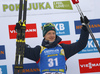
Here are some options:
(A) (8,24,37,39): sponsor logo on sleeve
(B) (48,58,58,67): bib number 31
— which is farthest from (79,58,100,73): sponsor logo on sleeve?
(A) (8,24,37,39): sponsor logo on sleeve

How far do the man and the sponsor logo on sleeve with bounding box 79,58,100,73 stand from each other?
1.39ft

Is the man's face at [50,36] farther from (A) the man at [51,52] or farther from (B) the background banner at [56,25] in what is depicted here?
(B) the background banner at [56,25]

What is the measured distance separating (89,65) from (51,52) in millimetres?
672

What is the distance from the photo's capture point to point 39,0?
2.60 metres

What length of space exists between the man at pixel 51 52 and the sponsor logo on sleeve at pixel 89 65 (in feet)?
1.39

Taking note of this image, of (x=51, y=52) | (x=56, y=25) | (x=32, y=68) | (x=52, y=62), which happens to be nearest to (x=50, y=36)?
(x=51, y=52)

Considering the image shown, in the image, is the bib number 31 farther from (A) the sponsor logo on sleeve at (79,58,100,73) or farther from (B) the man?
(A) the sponsor logo on sleeve at (79,58,100,73)

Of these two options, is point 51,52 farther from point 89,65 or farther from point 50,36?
point 89,65

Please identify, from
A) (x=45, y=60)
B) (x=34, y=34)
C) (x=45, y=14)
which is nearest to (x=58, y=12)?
(x=45, y=14)

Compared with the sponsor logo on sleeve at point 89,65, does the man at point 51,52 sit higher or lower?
higher

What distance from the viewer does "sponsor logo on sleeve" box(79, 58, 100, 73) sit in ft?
8.63

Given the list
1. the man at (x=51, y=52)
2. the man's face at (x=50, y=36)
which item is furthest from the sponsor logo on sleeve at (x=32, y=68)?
the man's face at (x=50, y=36)

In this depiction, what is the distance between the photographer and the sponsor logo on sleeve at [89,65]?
8.63 feet

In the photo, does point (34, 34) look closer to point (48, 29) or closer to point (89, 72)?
point (48, 29)
